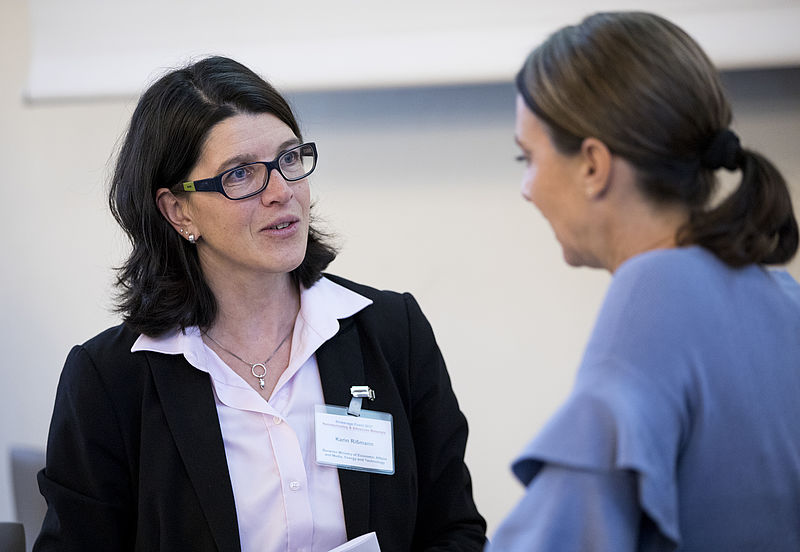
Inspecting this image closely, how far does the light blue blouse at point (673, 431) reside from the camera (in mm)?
901

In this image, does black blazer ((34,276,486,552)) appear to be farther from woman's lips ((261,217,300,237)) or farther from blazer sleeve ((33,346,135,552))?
woman's lips ((261,217,300,237))

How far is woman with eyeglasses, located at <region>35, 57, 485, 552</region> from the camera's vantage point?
171 centimetres

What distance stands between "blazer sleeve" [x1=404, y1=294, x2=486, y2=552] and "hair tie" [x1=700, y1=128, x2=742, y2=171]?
96 cm

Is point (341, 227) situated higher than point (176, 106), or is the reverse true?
point (176, 106)

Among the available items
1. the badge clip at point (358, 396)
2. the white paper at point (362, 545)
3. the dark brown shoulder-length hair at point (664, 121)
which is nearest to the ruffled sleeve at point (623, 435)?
the dark brown shoulder-length hair at point (664, 121)

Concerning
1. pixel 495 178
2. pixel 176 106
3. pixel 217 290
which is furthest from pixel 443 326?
pixel 176 106

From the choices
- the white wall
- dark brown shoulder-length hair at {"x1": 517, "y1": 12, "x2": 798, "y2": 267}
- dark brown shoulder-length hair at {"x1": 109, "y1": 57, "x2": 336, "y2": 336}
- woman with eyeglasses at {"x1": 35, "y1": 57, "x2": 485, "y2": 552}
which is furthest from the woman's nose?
the white wall

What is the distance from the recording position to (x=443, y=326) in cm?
301

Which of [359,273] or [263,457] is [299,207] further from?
[359,273]

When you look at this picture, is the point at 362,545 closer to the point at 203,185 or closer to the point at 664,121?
the point at 203,185

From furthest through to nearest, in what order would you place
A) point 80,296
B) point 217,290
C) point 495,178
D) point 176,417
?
point 80,296
point 495,178
point 217,290
point 176,417

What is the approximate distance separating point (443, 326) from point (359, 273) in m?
0.34

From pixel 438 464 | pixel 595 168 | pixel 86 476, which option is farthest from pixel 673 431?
pixel 86 476

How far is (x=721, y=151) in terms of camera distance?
40.6 inches
